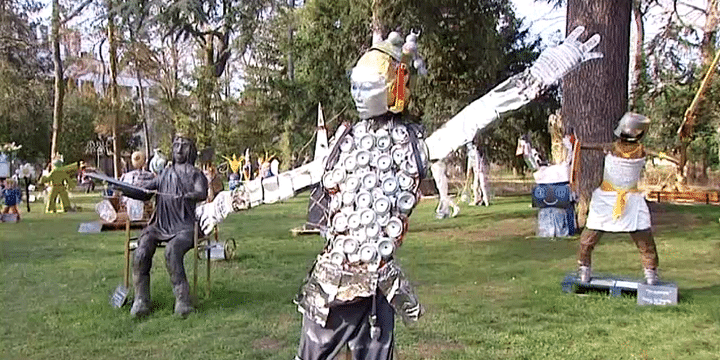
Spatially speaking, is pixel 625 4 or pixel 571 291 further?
pixel 625 4

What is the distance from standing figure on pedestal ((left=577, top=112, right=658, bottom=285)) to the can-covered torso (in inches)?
147

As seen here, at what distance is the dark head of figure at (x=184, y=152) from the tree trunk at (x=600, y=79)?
6.90m

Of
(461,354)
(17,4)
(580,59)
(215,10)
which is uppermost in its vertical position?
(17,4)

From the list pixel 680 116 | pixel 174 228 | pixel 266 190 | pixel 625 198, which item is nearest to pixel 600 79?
pixel 625 198

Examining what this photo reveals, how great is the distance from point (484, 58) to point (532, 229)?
729 cm

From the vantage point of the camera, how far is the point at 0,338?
225 inches

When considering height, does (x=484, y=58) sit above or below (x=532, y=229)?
above

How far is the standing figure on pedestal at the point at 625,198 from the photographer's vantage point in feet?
21.6

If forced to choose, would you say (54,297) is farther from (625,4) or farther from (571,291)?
(625,4)

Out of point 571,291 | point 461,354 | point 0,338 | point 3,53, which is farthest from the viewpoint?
point 3,53

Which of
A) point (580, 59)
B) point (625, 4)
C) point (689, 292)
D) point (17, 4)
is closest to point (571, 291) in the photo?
point (689, 292)

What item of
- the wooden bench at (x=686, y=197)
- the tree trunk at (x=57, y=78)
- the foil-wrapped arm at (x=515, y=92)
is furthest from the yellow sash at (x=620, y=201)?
the tree trunk at (x=57, y=78)

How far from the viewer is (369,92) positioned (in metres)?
3.41

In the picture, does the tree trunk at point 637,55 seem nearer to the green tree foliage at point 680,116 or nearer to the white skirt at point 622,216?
the green tree foliage at point 680,116
